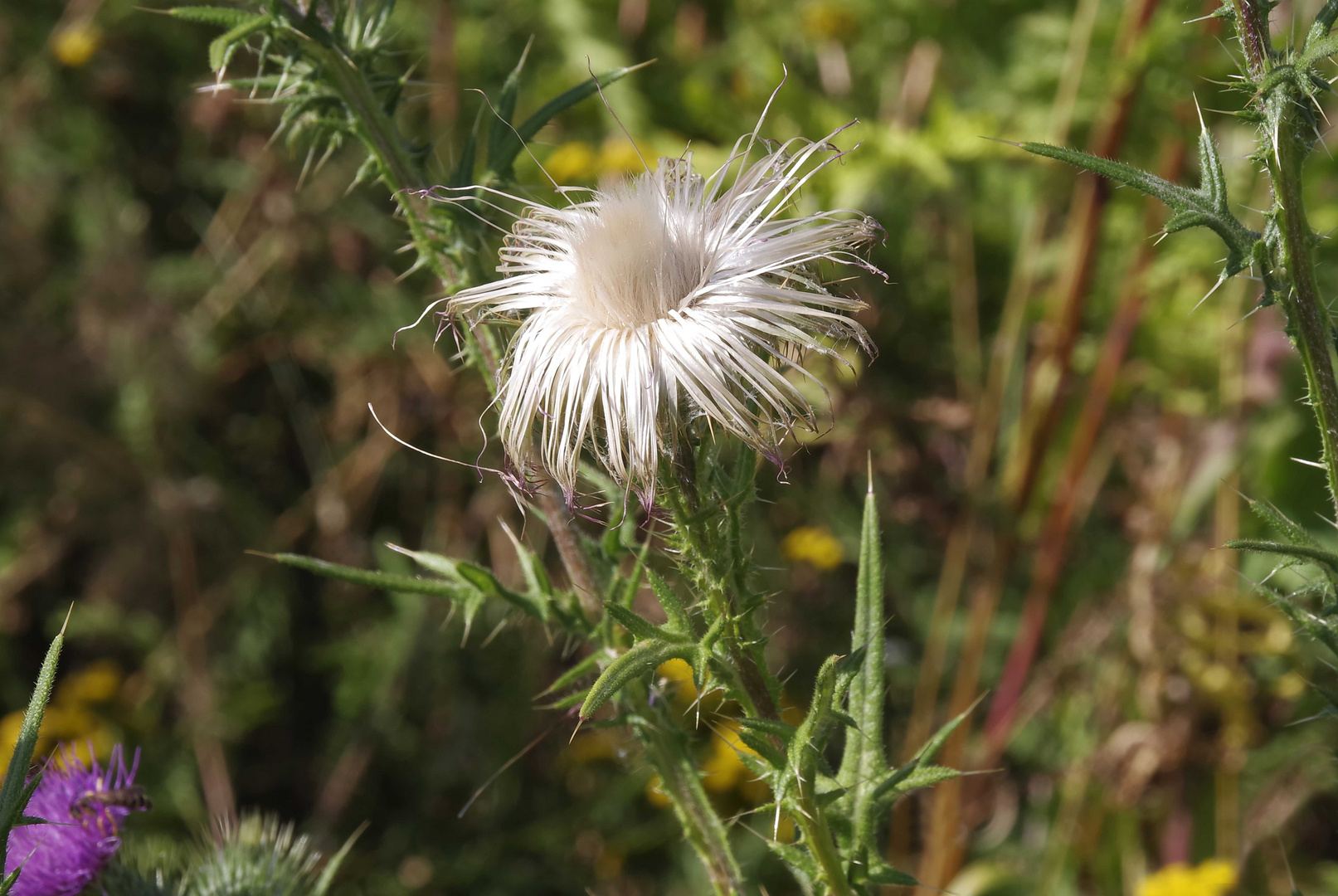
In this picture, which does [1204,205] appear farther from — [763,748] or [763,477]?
[763,477]

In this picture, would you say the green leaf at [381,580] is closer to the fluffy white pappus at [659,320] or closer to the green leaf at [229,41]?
the fluffy white pappus at [659,320]

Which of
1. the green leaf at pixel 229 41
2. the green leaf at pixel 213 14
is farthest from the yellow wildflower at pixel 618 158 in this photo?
the green leaf at pixel 229 41

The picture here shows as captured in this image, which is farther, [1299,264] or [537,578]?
[537,578]

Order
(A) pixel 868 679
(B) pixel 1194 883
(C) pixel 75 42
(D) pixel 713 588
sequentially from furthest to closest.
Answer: (C) pixel 75 42
(B) pixel 1194 883
(A) pixel 868 679
(D) pixel 713 588

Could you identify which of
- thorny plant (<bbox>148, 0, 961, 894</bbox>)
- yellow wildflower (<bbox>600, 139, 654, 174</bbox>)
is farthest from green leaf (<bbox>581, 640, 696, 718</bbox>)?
yellow wildflower (<bbox>600, 139, 654, 174</bbox>)

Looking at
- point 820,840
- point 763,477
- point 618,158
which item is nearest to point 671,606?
point 820,840
